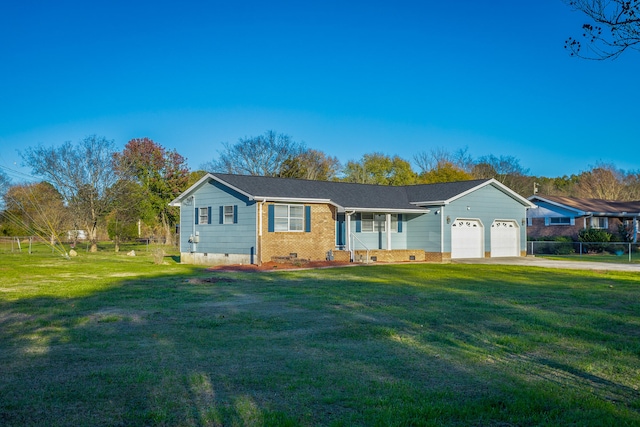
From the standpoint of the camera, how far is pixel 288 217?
28000mm

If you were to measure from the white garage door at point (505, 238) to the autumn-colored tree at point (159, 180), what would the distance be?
2834cm

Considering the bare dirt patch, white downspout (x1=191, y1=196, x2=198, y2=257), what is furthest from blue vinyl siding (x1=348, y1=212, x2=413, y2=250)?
white downspout (x1=191, y1=196, x2=198, y2=257)

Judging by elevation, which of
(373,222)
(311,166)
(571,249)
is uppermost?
(311,166)

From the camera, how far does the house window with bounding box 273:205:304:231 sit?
27.6 meters

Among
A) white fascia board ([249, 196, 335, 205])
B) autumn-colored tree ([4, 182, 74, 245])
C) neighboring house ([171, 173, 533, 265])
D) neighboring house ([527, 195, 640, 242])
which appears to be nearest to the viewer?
white fascia board ([249, 196, 335, 205])

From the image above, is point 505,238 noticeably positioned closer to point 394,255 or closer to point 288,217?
point 394,255

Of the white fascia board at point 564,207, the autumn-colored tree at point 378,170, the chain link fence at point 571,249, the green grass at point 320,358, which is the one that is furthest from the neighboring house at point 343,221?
the autumn-colored tree at point 378,170

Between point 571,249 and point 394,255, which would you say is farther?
point 571,249

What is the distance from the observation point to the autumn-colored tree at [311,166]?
58406 millimetres

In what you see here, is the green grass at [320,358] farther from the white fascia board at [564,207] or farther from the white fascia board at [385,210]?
the white fascia board at [564,207]

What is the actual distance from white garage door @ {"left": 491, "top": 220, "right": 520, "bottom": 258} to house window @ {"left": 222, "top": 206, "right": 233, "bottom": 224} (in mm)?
15024

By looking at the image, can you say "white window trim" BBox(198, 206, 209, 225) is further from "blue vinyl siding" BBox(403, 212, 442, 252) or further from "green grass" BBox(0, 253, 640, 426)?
"green grass" BBox(0, 253, 640, 426)

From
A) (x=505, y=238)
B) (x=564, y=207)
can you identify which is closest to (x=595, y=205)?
(x=564, y=207)

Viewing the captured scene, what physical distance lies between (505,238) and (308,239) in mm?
12875
